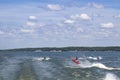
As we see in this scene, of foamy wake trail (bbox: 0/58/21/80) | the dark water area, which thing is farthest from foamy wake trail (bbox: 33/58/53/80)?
foamy wake trail (bbox: 0/58/21/80)

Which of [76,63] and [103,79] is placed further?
[76,63]

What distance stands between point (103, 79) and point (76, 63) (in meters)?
36.2

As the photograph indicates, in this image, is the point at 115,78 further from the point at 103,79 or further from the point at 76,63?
the point at 76,63

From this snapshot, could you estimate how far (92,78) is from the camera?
56.3 metres

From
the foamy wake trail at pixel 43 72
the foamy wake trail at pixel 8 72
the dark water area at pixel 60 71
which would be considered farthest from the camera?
the foamy wake trail at pixel 43 72

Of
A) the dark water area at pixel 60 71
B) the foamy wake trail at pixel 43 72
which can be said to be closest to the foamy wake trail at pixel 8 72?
the dark water area at pixel 60 71

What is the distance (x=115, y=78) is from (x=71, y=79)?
253 inches

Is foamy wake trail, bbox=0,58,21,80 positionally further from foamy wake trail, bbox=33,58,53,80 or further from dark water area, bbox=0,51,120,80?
foamy wake trail, bbox=33,58,53,80

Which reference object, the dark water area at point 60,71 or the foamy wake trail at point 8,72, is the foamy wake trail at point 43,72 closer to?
the dark water area at point 60,71

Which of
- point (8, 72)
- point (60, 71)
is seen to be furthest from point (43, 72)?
point (8, 72)

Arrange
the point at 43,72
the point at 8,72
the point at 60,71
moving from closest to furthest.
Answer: the point at 8,72 < the point at 43,72 < the point at 60,71

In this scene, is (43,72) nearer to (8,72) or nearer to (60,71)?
(60,71)

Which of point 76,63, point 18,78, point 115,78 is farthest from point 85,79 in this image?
point 76,63

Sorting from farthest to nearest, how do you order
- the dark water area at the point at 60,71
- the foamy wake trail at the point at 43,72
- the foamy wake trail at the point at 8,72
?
the foamy wake trail at the point at 43,72 < the dark water area at the point at 60,71 < the foamy wake trail at the point at 8,72
